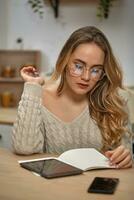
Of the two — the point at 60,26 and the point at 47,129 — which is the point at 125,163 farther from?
the point at 60,26

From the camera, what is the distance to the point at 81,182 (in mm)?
1203

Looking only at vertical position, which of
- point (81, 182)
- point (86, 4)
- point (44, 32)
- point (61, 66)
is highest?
point (86, 4)

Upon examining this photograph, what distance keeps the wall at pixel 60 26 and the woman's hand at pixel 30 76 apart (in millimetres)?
1444

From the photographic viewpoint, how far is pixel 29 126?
5.30ft

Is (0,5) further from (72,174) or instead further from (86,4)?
(72,174)

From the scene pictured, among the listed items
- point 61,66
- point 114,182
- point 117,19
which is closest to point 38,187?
point 114,182

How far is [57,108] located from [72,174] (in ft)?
1.75

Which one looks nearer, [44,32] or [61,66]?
[61,66]

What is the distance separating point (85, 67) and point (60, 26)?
1700mm

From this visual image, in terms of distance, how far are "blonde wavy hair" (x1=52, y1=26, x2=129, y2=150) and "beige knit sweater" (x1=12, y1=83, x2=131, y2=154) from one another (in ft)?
0.12

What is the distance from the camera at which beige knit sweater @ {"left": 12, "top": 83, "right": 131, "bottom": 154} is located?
161 cm

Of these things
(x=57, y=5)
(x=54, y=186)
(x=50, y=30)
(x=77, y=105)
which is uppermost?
(x=57, y=5)

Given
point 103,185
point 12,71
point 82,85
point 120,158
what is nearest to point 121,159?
point 120,158

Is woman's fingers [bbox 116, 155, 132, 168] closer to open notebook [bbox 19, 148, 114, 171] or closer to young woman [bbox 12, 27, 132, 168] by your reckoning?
open notebook [bbox 19, 148, 114, 171]
